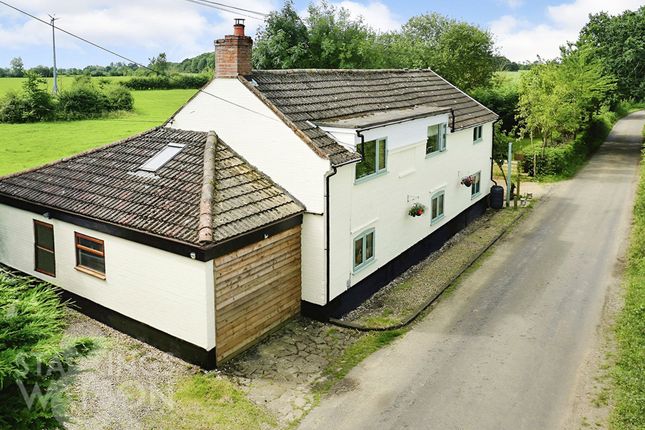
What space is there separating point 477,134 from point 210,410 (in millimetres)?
19212

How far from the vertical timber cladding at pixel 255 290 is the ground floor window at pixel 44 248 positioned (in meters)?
6.43

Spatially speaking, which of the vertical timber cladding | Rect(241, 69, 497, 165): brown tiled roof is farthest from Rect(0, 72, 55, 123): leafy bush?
the vertical timber cladding

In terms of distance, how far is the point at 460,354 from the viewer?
1488cm

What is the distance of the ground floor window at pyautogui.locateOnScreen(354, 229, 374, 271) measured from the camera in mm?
17344

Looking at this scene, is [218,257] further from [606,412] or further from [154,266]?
[606,412]

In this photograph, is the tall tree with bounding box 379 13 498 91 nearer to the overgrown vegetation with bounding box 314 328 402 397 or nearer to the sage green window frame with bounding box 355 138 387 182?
the sage green window frame with bounding box 355 138 387 182

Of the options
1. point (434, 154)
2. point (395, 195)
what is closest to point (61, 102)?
point (434, 154)

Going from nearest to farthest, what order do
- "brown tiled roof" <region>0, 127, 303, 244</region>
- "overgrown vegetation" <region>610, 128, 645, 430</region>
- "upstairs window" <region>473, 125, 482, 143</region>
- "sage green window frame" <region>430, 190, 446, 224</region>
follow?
"overgrown vegetation" <region>610, 128, 645, 430</region>, "brown tiled roof" <region>0, 127, 303, 244</region>, "sage green window frame" <region>430, 190, 446, 224</region>, "upstairs window" <region>473, 125, 482, 143</region>

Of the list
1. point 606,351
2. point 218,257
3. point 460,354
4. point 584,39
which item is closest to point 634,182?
point 584,39

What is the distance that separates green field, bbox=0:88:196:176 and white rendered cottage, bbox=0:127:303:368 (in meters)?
15.5

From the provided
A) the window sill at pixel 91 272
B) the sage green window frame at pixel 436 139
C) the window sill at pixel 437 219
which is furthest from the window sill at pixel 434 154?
the window sill at pixel 91 272

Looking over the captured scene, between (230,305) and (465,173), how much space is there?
1491 cm

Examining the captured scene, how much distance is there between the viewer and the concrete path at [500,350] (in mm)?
12242

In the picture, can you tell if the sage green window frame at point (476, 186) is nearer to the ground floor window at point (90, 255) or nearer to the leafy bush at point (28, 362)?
the ground floor window at point (90, 255)
